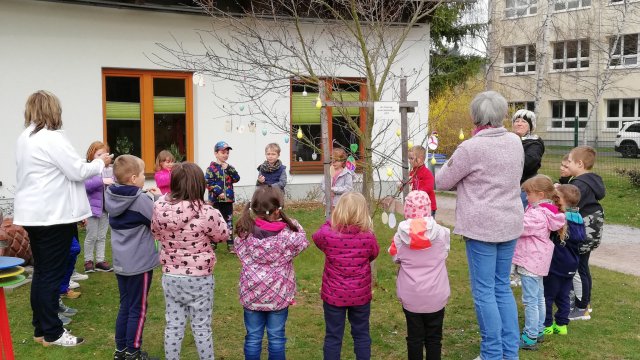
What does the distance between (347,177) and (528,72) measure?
28.5m

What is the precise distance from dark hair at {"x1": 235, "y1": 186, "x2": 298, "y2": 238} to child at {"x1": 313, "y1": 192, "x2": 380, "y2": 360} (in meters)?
0.33

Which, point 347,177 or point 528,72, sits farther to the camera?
point 528,72

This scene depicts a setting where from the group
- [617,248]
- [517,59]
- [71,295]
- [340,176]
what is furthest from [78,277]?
[517,59]

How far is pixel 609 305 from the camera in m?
5.84

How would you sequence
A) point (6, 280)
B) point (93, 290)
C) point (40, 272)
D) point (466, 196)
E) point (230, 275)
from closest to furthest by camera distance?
1. point (6, 280)
2. point (466, 196)
3. point (40, 272)
4. point (93, 290)
5. point (230, 275)

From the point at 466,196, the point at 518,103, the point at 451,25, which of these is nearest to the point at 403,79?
the point at 466,196

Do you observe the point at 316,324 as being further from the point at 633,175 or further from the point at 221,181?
the point at 633,175

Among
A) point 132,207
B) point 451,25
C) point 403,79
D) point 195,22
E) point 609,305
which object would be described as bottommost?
point 609,305

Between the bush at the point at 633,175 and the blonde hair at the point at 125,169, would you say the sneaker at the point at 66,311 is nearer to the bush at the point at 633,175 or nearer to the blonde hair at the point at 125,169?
the blonde hair at the point at 125,169

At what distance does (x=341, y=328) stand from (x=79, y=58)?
319 inches

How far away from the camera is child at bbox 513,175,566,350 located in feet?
15.0

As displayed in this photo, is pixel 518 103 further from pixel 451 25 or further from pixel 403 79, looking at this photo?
pixel 403 79

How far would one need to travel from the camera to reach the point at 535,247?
4582mm

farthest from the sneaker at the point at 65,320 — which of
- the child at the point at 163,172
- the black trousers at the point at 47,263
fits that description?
the child at the point at 163,172
